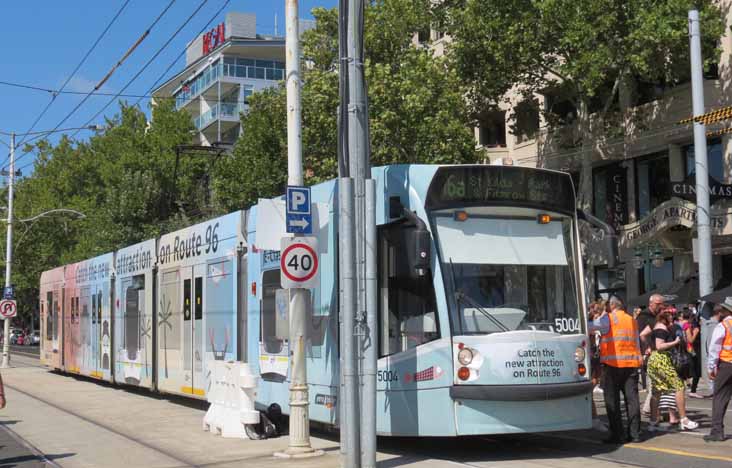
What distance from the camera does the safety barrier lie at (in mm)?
12844

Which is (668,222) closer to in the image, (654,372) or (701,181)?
(701,181)

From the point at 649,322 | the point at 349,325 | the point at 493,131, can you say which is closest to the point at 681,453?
the point at 649,322

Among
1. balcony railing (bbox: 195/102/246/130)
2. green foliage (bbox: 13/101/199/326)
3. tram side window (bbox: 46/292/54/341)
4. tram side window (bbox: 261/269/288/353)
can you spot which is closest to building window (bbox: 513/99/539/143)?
green foliage (bbox: 13/101/199/326)

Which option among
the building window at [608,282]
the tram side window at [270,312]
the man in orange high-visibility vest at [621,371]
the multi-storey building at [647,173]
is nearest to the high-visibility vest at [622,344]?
the man in orange high-visibility vest at [621,371]

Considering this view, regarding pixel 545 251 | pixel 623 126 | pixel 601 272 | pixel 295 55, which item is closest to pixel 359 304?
pixel 545 251

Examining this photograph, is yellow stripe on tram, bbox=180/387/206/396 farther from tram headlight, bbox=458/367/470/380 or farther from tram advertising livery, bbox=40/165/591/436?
tram headlight, bbox=458/367/470/380

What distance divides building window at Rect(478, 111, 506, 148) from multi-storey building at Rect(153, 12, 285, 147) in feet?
94.5

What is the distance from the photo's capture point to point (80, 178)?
6462 cm

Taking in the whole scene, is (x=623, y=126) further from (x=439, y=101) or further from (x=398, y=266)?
Answer: (x=398, y=266)

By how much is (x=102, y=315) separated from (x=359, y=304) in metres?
14.8

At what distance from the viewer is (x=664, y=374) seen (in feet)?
41.8

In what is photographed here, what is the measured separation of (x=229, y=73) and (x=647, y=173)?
41.3m

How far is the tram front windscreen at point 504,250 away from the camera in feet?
33.6

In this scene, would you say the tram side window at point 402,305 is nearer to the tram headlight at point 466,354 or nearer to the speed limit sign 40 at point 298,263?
the tram headlight at point 466,354
